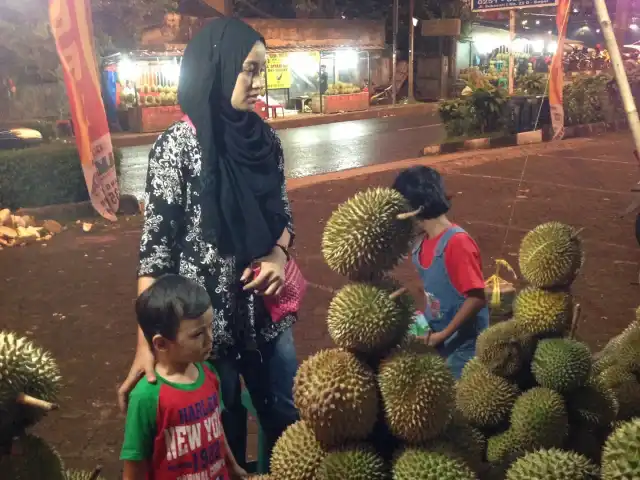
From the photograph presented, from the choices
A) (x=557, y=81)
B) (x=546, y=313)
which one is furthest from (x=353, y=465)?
(x=557, y=81)

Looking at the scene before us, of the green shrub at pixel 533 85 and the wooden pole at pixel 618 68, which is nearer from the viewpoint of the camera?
the wooden pole at pixel 618 68

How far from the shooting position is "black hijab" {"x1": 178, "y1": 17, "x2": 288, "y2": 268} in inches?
83.4

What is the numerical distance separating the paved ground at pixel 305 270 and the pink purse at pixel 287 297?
1596 mm

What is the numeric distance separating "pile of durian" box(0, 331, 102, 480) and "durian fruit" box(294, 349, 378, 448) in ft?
1.64

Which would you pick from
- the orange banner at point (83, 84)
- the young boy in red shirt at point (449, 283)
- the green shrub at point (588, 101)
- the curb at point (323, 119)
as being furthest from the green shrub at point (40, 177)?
the green shrub at point (588, 101)

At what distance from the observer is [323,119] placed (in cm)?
2066

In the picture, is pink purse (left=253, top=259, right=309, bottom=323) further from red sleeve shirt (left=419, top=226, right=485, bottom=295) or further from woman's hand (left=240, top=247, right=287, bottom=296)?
red sleeve shirt (left=419, top=226, right=485, bottom=295)

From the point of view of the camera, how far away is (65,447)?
11.7 ft

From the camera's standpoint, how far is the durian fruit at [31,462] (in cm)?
109

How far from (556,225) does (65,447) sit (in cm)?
291

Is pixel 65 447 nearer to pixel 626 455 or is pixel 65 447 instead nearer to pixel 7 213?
pixel 626 455

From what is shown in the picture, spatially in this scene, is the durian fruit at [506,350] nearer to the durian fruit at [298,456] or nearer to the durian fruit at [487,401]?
the durian fruit at [487,401]

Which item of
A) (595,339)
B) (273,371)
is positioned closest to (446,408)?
(273,371)

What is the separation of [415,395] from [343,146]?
13.7 m
